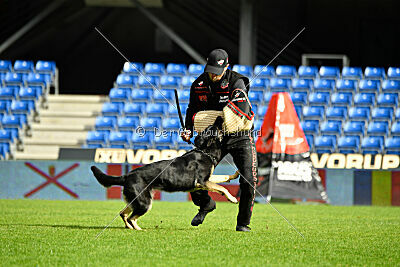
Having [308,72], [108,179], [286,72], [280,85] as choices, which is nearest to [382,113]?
[308,72]

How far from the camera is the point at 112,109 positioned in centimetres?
1778

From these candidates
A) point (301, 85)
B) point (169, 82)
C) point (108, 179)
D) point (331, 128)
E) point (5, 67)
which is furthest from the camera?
point (5, 67)

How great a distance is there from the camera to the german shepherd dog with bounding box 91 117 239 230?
7.33 meters

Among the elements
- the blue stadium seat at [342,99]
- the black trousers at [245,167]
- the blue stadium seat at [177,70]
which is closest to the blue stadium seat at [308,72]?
the blue stadium seat at [342,99]

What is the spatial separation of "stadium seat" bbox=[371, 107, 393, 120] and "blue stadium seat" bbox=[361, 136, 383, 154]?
0.86 m

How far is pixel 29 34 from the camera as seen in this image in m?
21.9

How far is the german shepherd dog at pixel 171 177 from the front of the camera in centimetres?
733

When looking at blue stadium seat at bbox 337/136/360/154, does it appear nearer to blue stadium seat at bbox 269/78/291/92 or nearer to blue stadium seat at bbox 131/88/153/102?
blue stadium seat at bbox 269/78/291/92

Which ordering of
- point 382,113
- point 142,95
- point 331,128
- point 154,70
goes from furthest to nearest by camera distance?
1. point 154,70
2. point 142,95
3. point 382,113
4. point 331,128

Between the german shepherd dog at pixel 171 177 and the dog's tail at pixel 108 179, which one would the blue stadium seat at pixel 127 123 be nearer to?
the german shepherd dog at pixel 171 177

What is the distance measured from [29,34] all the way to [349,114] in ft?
37.9

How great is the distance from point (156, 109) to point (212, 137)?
9845 mm

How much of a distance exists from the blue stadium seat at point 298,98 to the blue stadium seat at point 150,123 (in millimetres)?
3701

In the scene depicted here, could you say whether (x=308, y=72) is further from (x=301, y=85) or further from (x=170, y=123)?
(x=170, y=123)
